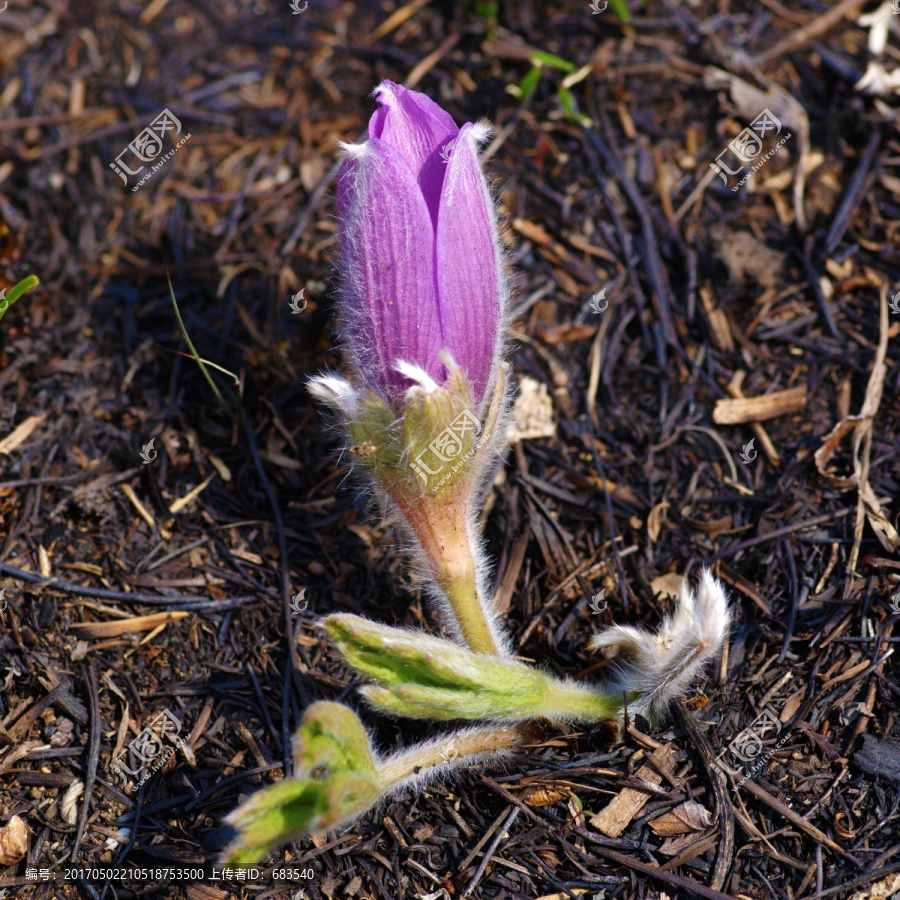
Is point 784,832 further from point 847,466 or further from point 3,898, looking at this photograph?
point 3,898

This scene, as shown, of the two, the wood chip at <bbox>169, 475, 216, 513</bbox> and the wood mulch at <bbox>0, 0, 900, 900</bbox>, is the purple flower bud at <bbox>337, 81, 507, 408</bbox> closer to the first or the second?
the wood mulch at <bbox>0, 0, 900, 900</bbox>

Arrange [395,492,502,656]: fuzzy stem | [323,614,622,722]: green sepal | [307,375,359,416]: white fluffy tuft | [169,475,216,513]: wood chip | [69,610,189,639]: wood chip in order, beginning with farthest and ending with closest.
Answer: [169,475,216,513]: wood chip, [69,610,189,639]: wood chip, [395,492,502,656]: fuzzy stem, [307,375,359,416]: white fluffy tuft, [323,614,622,722]: green sepal

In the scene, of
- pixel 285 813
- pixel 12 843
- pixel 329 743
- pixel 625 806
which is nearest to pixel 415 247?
pixel 329 743

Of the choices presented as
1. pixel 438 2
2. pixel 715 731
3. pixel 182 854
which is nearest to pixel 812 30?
pixel 438 2

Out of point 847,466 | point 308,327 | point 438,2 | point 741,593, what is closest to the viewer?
point 741,593

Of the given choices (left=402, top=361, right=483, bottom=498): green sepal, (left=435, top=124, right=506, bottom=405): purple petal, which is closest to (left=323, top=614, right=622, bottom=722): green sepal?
(left=402, top=361, right=483, bottom=498): green sepal

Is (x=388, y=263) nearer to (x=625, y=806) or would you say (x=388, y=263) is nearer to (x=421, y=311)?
(x=421, y=311)
